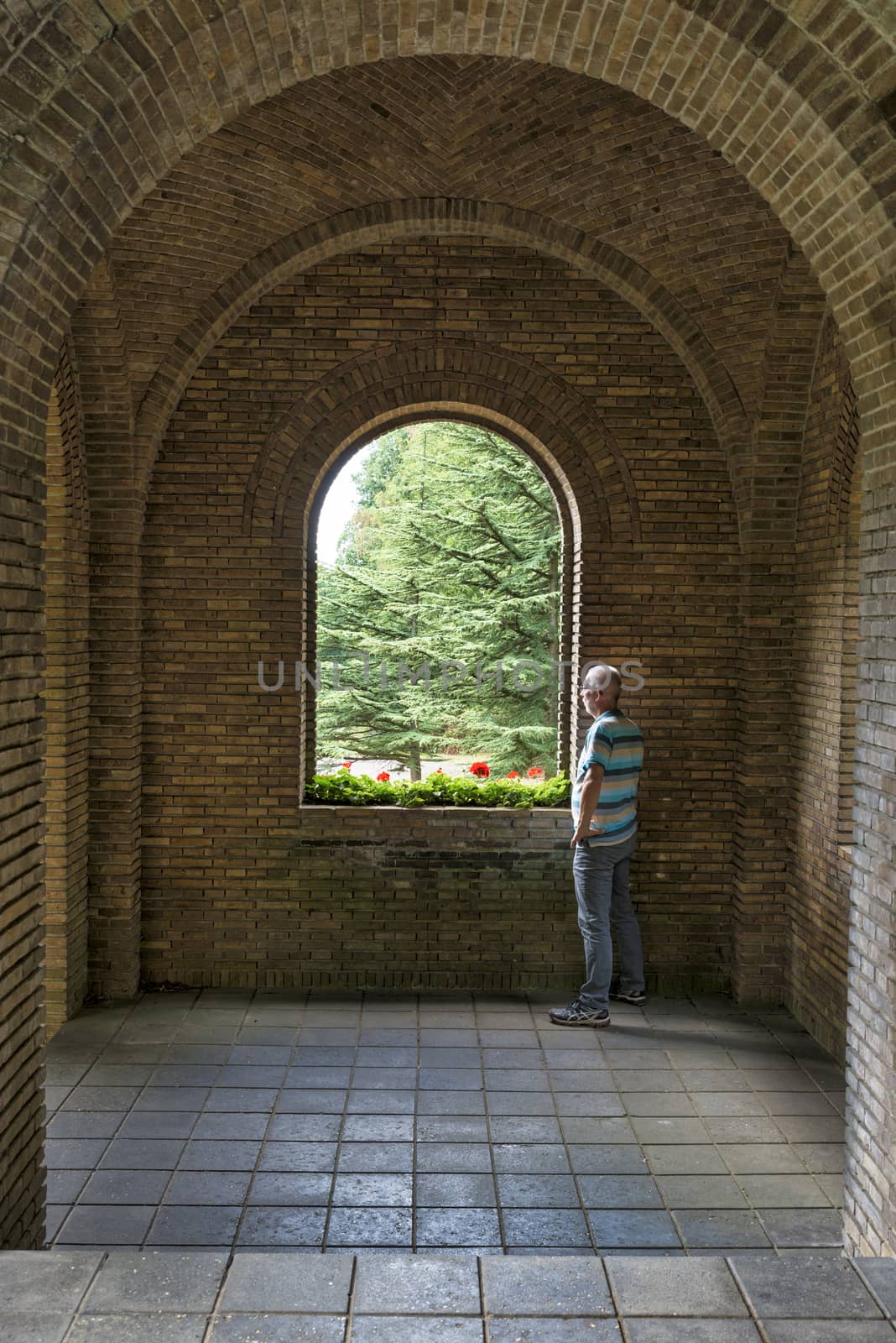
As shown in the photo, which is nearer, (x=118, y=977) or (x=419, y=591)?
(x=118, y=977)

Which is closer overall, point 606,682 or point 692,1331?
point 692,1331

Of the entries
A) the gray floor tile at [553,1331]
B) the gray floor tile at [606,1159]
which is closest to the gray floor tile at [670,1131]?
the gray floor tile at [606,1159]

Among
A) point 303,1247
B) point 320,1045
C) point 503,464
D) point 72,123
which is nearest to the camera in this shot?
point 72,123

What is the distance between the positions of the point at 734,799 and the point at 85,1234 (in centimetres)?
501

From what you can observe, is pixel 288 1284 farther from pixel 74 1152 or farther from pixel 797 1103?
pixel 797 1103

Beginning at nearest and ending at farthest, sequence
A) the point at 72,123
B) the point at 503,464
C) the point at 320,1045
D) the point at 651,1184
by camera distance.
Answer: the point at 72,123
the point at 651,1184
the point at 320,1045
the point at 503,464

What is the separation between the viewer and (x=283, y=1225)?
466 cm

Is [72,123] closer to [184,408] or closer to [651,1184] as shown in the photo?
[184,408]

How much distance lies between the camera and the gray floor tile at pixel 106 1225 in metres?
4.54

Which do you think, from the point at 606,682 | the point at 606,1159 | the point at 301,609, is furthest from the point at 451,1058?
the point at 301,609

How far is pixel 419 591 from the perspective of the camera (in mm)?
13930

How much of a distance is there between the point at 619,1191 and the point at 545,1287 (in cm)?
192

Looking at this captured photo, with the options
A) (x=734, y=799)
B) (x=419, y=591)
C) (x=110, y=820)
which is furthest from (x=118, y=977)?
(x=419, y=591)

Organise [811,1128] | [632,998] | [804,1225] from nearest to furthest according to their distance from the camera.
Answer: [804,1225] < [811,1128] < [632,998]
